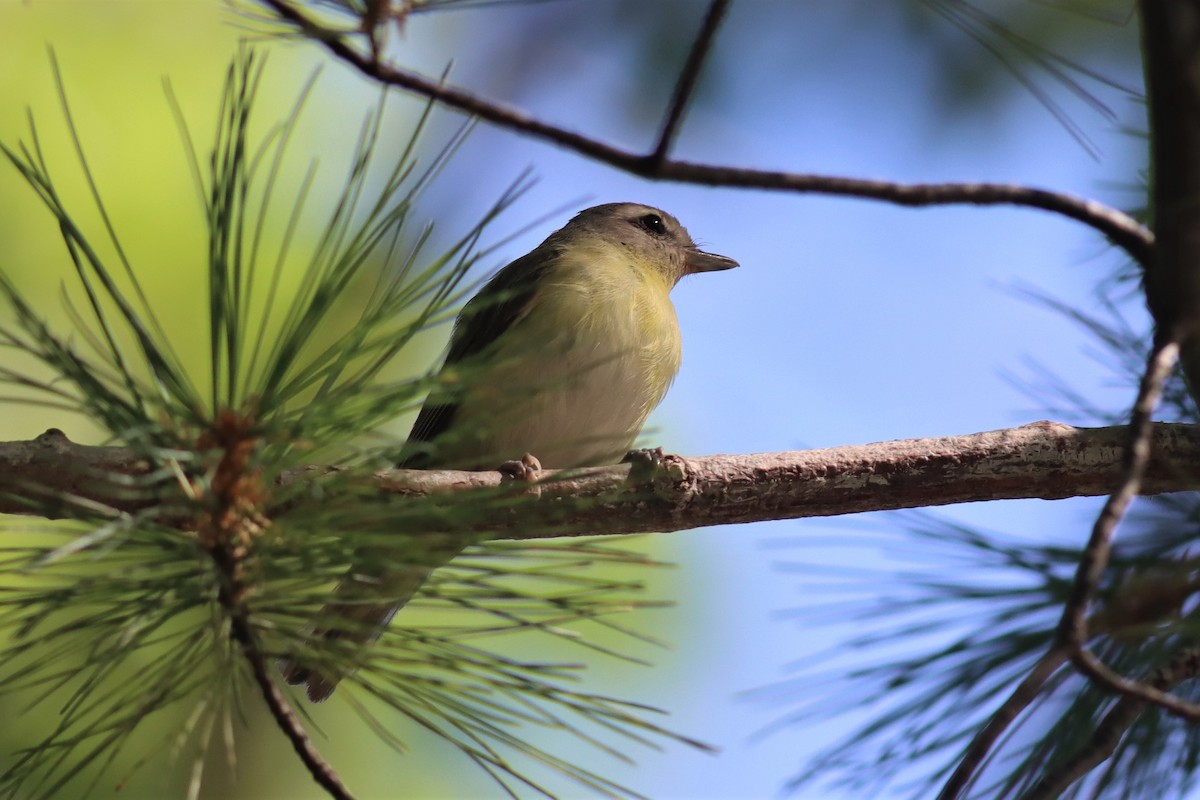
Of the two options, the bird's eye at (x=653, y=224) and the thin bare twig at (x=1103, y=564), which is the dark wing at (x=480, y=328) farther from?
the thin bare twig at (x=1103, y=564)

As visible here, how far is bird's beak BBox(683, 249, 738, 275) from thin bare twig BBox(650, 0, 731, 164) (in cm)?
332

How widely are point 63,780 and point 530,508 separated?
0.92m

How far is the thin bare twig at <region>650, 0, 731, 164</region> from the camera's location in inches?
66.6

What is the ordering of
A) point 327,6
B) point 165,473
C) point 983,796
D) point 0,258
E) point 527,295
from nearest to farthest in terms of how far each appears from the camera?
point 165,473 < point 327,6 < point 983,796 < point 527,295 < point 0,258

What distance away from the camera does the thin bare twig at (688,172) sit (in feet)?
5.55

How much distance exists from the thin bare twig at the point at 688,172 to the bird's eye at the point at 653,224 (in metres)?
3.27

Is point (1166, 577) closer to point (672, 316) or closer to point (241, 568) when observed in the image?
point (241, 568)

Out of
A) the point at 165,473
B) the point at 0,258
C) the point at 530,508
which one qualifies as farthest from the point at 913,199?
the point at 0,258

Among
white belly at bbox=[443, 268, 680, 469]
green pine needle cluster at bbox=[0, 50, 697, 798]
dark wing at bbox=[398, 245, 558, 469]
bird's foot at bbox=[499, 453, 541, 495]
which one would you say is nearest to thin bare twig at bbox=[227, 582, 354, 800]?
Result: green pine needle cluster at bbox=[0, 50, 697, 798]

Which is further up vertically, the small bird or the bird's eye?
the bird's eye

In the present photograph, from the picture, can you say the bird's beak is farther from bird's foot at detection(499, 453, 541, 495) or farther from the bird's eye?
bird's foot at detection(499, 453, 541, 495)

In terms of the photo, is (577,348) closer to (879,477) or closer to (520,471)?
(520,471)

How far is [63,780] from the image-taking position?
1885 millimetres

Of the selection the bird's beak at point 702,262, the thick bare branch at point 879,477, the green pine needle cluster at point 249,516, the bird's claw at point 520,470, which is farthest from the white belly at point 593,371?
the green pine needle cluster at point 249,516
